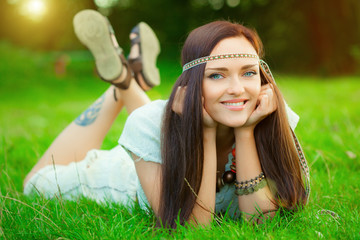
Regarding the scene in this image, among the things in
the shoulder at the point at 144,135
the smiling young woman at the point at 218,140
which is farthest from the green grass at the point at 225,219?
the shoulder at the point at 144,135

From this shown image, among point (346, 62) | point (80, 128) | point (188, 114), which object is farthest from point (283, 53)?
point (188, 114)

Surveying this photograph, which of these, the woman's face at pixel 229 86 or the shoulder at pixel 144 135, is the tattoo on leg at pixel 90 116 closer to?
the shoulder at pixel 144 135

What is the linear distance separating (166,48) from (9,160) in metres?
13.3

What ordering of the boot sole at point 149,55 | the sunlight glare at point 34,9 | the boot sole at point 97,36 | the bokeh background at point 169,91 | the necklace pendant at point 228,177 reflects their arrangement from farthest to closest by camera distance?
1. the sunlight glare at point 34,9
2. the boot sole at point 149,55
3. the boot sole at point 97,36
4. the necklace pendant at point 228,177
5. the bokeh background at point 169,91

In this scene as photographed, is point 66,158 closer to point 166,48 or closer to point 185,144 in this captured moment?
point 185,144

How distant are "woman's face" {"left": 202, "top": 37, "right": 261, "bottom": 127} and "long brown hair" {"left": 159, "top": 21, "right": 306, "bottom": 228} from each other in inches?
1.7

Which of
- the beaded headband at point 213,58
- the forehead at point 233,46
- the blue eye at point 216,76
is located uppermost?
the forehead at point 233,46

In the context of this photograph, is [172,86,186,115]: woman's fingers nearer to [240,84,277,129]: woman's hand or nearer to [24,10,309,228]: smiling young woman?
[24,10,309,228]: smiling young woman

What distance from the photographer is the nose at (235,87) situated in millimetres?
1843

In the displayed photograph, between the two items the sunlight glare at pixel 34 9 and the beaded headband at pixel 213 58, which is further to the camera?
the sunlight glare at pixel 34 9

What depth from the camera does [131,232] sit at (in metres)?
1.90

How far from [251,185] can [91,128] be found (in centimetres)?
155

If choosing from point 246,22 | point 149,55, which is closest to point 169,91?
point 149,55

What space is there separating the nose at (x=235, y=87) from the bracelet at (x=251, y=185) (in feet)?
1.53
